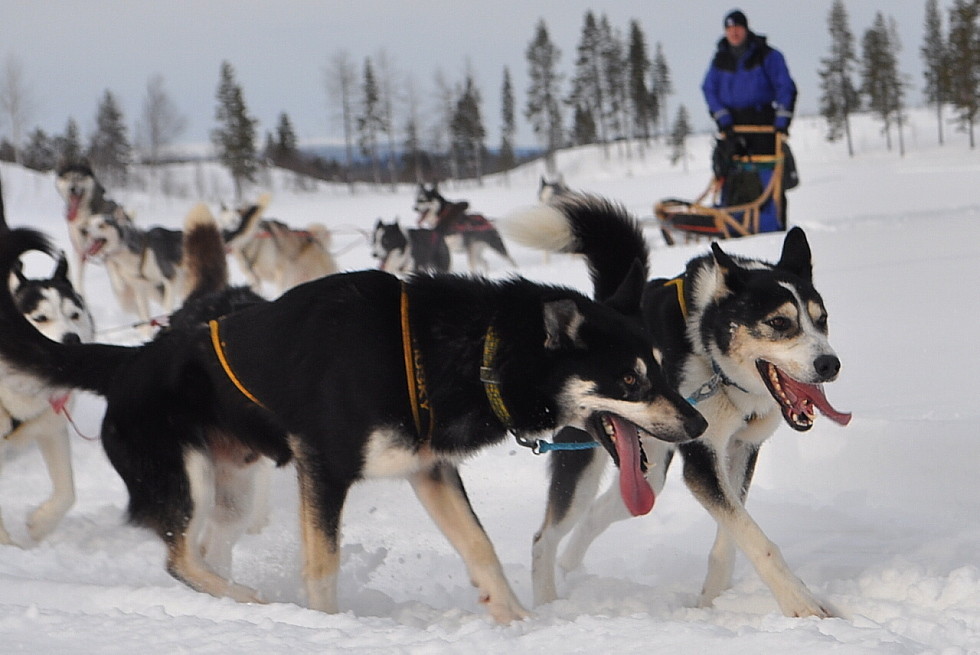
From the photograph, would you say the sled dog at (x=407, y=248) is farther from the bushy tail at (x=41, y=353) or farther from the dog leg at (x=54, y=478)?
the bushy tail at (x=41, y=353)

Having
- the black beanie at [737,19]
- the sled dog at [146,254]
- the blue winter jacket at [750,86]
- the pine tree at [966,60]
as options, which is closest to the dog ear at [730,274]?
the blue winter jacket at [750,86]

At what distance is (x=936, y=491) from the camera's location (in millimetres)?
3344

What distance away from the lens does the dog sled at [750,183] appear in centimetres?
777

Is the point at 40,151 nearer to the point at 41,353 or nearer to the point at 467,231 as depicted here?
the point at 467,231

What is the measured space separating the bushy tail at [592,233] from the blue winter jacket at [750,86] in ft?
16.4

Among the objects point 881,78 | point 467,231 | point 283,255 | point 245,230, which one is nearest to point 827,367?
point 245,230

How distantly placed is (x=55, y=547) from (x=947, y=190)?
50.0ft

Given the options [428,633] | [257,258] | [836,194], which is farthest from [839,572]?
[836,194]

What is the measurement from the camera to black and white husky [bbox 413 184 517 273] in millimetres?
10904

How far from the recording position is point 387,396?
227cm

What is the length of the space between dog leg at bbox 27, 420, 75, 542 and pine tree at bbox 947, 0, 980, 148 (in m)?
42.5

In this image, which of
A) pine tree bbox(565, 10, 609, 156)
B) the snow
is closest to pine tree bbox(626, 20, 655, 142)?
pine tree bbox(565, 10, 609, 156)

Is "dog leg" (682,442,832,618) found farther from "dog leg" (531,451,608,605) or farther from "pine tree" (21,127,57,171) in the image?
"pine tree" (21,127,57,171)

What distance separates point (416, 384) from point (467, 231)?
9054 millimetres
